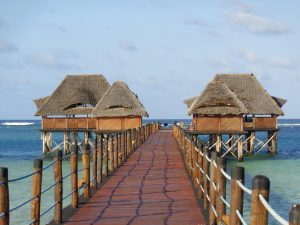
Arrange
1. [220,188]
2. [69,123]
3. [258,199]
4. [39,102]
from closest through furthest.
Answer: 1. [258,199]
2. [220,188]
3. [69,123]
4. [39,102]

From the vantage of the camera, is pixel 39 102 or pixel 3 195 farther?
pixel 39 102

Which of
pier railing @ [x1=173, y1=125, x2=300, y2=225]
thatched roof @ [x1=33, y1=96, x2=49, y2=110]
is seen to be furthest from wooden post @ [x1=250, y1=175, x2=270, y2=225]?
thatched roof @ [x1=33, y1=96, x2=49, y2=110]

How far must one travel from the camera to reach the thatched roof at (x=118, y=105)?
4119 centimetres

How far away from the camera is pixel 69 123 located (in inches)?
1650

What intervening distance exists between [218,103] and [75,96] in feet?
40.9

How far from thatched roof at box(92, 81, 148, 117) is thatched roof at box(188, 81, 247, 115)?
5.30 meters

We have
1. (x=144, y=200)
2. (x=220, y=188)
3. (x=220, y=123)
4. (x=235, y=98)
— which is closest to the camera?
(x=220, y=188)

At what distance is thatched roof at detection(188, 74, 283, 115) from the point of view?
123 feet

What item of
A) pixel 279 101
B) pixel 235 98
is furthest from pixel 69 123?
pixel 279 101

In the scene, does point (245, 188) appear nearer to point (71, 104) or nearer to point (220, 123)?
point (220, 123)

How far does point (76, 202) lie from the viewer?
32.3 ft

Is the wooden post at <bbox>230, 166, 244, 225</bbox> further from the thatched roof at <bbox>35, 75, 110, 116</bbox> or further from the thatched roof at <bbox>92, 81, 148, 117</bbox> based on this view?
the thatched roof at <bbox>35, 75, 110, 116</bbox>

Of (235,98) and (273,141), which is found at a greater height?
(235,98)

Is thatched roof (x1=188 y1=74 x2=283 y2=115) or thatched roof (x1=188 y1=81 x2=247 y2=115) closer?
thatched roof (x1=188 y1=81 x2=247 y2=115)
